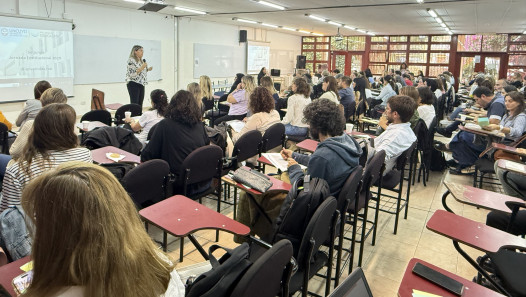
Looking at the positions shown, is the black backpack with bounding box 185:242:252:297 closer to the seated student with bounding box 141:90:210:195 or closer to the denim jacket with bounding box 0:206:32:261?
the denim jacket with bounding box 0:206:32:261

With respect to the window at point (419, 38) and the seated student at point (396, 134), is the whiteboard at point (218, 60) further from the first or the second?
the seated student at point (396, 134)

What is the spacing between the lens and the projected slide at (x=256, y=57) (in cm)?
1498

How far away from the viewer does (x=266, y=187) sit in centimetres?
245

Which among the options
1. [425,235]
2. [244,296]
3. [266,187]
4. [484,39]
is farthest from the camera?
[484,39]

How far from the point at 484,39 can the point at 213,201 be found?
15800 millimetres

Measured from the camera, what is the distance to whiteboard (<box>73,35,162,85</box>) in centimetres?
872

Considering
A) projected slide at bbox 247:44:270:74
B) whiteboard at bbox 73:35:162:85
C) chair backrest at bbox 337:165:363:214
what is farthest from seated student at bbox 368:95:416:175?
projected slide at bbox 247:44:270:74

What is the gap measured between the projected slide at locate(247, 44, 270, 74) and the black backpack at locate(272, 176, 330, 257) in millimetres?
13344

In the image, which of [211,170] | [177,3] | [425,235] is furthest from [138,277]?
[177,3]

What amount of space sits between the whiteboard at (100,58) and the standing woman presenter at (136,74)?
2.15 m

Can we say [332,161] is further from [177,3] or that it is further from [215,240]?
[177,3]

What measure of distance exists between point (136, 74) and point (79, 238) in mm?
6916

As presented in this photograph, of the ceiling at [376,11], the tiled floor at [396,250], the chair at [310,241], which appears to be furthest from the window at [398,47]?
the chair at [310,241]

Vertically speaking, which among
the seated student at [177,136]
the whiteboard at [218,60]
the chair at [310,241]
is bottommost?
the chair at [310,241]
